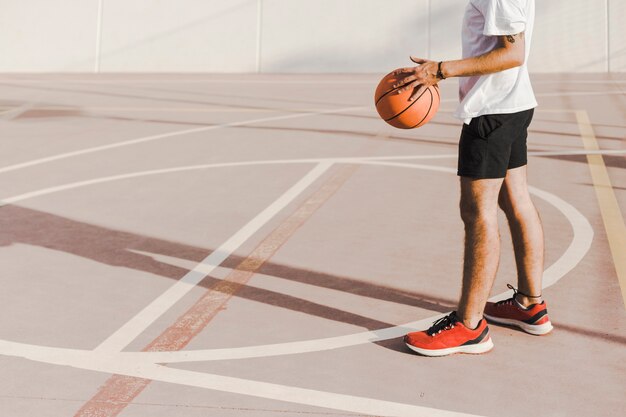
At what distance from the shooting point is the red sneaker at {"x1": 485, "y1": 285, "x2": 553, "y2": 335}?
4.79 meters

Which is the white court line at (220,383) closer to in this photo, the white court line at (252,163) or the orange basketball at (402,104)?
the orange basketball at (402,104)

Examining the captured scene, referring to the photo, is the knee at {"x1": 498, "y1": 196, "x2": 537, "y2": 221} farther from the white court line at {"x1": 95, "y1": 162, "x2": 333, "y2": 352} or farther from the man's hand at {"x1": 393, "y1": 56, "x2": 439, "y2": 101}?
the white court line at {"x1": 95, "y1": 162, "x2": 333, "y2": 352}

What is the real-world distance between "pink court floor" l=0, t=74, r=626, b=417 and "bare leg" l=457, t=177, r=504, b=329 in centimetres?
27

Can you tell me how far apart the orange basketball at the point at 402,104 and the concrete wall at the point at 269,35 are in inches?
713

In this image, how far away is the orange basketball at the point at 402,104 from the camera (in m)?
4.90

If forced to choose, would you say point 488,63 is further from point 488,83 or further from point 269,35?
point 269,35

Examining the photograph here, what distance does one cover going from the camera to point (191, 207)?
7.86 meters

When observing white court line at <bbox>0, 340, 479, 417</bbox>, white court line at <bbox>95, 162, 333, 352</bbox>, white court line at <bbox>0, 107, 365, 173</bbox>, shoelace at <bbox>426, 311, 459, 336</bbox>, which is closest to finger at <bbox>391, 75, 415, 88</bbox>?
shoelace at <bbox>426, 311, 459, 336</bbox>

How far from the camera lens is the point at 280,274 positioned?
594 centimetres

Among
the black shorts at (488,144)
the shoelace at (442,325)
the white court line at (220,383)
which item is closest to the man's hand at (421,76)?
the black shorts at (488,144)

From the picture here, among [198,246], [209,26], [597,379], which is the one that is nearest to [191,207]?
[198,246]

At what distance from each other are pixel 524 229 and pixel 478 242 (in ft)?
1.39

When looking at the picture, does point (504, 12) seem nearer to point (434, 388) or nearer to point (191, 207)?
point (434, 388)

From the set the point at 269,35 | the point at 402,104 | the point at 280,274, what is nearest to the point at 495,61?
the point at 402,104
